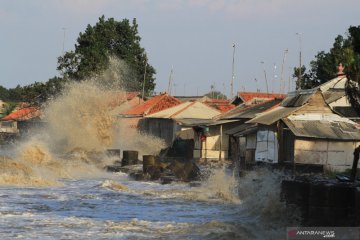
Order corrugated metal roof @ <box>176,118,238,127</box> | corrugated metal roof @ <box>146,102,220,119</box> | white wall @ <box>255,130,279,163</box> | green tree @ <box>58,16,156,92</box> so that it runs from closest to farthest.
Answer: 1. white wall @ <box>255,130,279,163</box>
2. corrugated metal roof @ <box>176,118,238,127</box>
3. corrugated metal roof @ <box>146,102,220,119</box>
4. green tree @ <box>58,16,156,92</box>

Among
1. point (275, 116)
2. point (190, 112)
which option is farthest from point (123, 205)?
point (190, 112)

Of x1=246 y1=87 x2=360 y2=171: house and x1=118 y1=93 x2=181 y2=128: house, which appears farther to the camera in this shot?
x1=118 y1=93 x2=181 y2=128: house

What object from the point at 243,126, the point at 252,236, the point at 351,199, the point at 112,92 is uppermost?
the point at 112,92

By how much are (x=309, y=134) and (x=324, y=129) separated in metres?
1.30

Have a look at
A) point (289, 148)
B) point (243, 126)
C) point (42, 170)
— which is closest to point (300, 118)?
point (289, 148)

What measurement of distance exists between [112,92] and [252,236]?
4791 cm

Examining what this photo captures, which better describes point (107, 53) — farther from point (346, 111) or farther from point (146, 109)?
point (346, 111)

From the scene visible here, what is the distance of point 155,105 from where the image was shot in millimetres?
57531

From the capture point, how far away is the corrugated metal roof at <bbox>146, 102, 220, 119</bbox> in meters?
50.2

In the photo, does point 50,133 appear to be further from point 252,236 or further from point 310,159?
Result: point 252,236

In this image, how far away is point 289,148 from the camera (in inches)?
1246

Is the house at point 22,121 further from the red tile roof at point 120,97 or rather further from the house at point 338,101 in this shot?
the house at point 338,101

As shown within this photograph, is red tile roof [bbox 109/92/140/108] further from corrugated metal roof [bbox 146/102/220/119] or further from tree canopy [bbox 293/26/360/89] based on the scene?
tree canopy [bbox 293/26/360/89]

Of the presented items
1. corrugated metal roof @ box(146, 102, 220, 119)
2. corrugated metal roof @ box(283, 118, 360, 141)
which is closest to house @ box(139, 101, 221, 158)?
corrugated metal roof @ box(146, 102, 220, 119)
